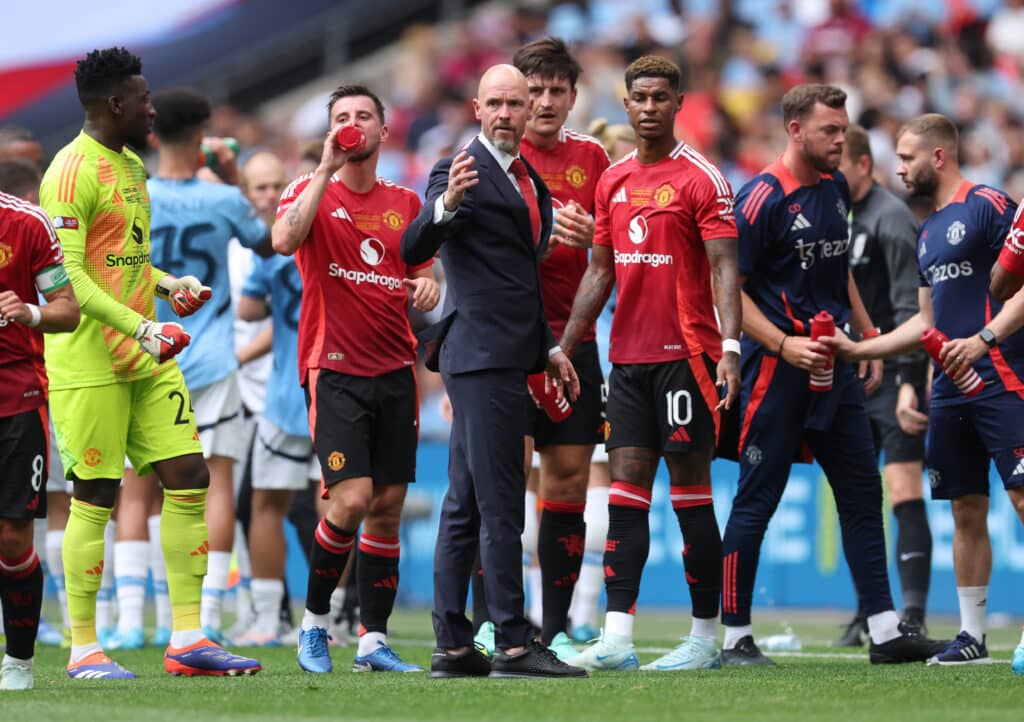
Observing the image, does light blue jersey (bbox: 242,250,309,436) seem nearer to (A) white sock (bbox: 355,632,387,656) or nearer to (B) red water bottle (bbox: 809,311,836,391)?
(A) white sock (bbox: 355,632,387,656)

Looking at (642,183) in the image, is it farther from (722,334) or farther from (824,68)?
(824,68)

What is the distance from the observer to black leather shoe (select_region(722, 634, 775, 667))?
28.0 feet

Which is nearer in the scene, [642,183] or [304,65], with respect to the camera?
[642,183]

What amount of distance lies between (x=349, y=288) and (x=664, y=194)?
60.7 inches

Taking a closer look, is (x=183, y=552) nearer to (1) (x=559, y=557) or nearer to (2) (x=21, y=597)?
(2) (x=21, y=597)

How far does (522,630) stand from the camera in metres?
7.27

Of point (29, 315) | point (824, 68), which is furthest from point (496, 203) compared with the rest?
point (824, 68)

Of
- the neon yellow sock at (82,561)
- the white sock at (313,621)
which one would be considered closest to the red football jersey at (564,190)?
the white sock at (313,621)

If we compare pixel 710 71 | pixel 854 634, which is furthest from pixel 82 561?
pixel 710 71

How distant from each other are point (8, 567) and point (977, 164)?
1316 cm

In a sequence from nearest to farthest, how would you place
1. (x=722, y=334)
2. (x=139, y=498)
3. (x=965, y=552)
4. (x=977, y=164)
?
(x=722, y=334) < (x=965, y=552) < (x=139, y=498) < (x=977, y=164)

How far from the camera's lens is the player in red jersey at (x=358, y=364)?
26.5 feet

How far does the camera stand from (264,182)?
11383mm

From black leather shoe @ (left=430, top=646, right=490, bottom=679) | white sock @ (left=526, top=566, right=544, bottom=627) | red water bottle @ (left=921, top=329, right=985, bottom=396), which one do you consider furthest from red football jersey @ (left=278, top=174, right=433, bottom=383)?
white sock @ (left=526, top=566, right=544, bottom=627)
